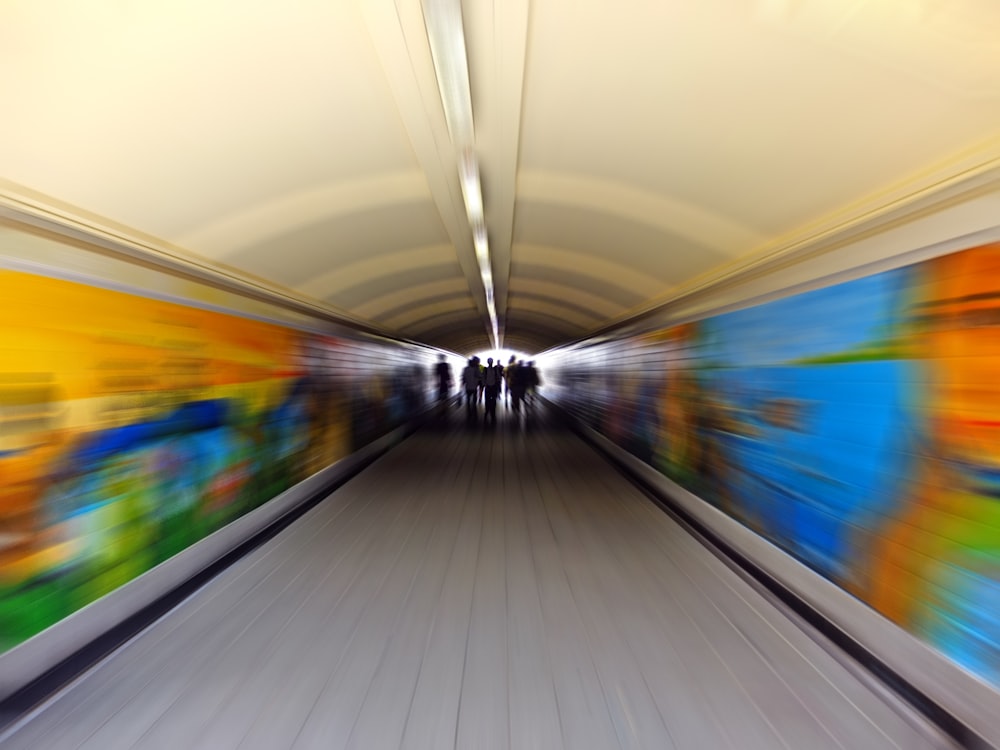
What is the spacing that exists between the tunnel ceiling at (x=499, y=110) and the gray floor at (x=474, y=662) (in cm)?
266

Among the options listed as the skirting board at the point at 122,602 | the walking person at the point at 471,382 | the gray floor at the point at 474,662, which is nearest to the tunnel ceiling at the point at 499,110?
the skirting board at the point at 122,602

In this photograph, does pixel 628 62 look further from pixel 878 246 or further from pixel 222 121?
pixel 222 121

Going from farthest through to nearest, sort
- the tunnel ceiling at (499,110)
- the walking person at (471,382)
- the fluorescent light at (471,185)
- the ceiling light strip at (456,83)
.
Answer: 1. the walking person at (471,382)
2. the fluorescent light at (471,185)
3. the ceiling light strip at (456,83)
4. the tunnel ceiling at (499,110)

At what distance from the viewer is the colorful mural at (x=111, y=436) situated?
2.63 m

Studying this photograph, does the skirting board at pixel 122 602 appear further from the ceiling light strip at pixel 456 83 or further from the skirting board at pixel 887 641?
the skirting board at pixel 887 641

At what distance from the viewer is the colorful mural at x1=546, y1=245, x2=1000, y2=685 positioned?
225 centimetres

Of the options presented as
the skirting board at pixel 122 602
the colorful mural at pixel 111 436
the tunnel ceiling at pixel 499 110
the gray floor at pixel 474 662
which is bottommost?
the gray floor at pixel 474 662

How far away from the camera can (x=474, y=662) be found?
2.84m

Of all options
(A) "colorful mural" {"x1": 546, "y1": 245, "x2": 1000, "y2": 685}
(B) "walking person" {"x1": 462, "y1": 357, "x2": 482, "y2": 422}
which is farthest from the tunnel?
(B) "walking person" {"x1": 462, "y1": 357, "x2": 482, "y2": 422}

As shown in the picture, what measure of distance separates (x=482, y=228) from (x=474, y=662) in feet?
13.0

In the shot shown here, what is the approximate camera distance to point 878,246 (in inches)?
113

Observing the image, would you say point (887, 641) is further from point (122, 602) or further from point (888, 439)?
point (122, 602)

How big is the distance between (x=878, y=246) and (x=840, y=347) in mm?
661

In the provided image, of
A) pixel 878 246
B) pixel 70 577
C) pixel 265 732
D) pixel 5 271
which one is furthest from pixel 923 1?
pixel 70 577
